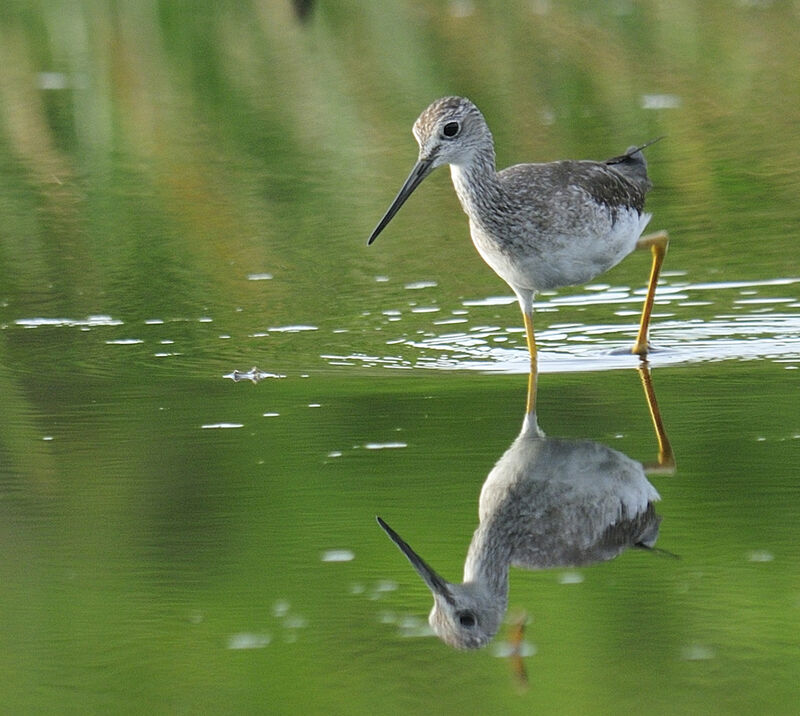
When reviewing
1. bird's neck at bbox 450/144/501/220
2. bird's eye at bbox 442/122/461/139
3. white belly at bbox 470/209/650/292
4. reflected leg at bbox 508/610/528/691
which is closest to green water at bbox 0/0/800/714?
reflected leg at bbox 508/610/528/691

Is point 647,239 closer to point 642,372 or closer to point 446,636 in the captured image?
point 642,372

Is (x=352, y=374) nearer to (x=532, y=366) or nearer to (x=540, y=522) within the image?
(x=532, y=366)

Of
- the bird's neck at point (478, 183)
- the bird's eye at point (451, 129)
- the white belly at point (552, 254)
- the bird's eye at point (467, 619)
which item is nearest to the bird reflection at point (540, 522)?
the bird's eye at point (467, 619)

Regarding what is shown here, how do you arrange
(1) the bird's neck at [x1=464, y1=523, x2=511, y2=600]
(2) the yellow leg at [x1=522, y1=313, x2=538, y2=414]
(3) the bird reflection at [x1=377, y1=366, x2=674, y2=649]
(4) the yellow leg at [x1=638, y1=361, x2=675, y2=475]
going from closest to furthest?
(3) the bird reflection at [x1=377, y1=366, x2=674, y2=649] → (1) the bird's neck at [x1=464, y1=523, x2=511, y2=600] → (4) the yellow leg at [x1=638, y1=361, x2=675, y2=475] → (2) the yellow leg at [x1=522, y1=313, x2=538, y2=414]

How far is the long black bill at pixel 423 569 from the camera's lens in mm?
5219

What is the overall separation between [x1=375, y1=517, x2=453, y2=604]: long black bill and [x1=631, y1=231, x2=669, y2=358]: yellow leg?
2828 millimetres

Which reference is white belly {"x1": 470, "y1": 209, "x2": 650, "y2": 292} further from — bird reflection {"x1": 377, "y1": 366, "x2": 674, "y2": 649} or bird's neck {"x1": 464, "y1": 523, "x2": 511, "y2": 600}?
bird's neck {"x1": 464, "y1": 523, "x2": 511, "y2": 600}

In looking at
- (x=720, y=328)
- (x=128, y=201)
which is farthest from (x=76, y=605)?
(x=128, y=201)

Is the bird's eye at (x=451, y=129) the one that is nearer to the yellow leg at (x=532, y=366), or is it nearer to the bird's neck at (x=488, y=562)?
the yellow leg at (x=532, y=366)

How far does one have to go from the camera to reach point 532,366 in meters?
8.03

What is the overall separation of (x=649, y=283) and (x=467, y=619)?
4.23 metres

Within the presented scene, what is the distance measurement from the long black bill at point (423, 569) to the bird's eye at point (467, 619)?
11 cm

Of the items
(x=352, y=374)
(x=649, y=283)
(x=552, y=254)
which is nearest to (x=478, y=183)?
(x=552, y=254)

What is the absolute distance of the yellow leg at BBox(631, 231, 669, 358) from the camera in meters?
8.33
